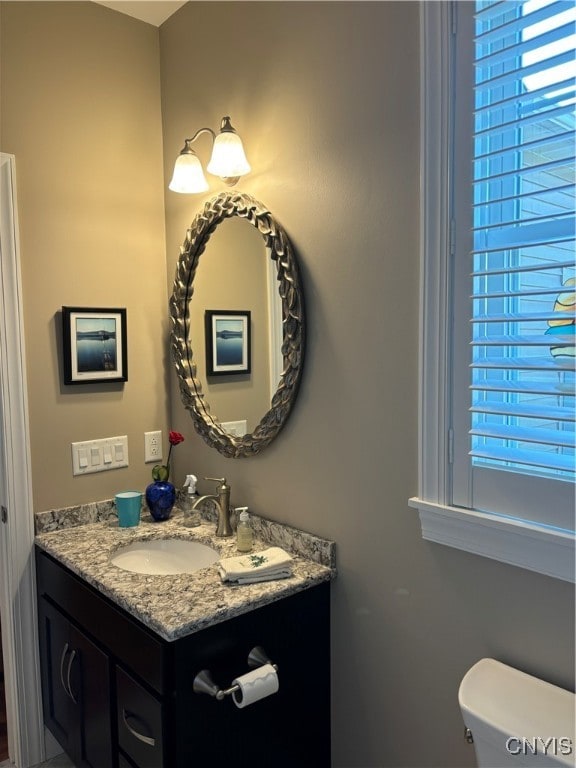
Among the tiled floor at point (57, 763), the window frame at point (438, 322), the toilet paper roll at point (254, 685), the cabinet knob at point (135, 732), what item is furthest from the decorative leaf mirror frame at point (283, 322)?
the tiled floor at point (57, 763)

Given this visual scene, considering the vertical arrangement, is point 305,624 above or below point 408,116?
below

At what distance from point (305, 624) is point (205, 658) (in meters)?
0.33

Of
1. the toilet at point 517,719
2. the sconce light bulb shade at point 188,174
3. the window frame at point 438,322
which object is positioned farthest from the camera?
the sconce light bulb shade at point 188,174

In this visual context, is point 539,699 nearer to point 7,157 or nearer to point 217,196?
point 217,196

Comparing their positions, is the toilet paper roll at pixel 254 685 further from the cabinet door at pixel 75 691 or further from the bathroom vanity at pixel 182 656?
the cabinet door at pixel 75 691

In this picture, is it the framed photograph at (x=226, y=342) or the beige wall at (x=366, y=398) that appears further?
the framed photograph at (x=226, y=342)

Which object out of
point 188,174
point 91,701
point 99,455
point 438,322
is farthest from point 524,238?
point 91,701

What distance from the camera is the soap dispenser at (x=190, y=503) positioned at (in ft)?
7.07

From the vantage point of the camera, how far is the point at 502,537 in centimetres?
132

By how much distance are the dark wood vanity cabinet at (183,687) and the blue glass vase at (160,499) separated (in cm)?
39

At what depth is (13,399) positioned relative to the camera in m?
2.05

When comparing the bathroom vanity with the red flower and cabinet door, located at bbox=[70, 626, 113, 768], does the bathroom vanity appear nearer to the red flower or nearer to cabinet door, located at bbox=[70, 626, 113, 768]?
cabinet door, located at bbox=[70, 626, 113, 768]

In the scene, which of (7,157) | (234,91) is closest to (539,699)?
(234,91)

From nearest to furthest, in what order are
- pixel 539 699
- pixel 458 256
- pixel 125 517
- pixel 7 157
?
pixel 539 699, pixel 458 256, pixel 7 157, pixel 125 517
